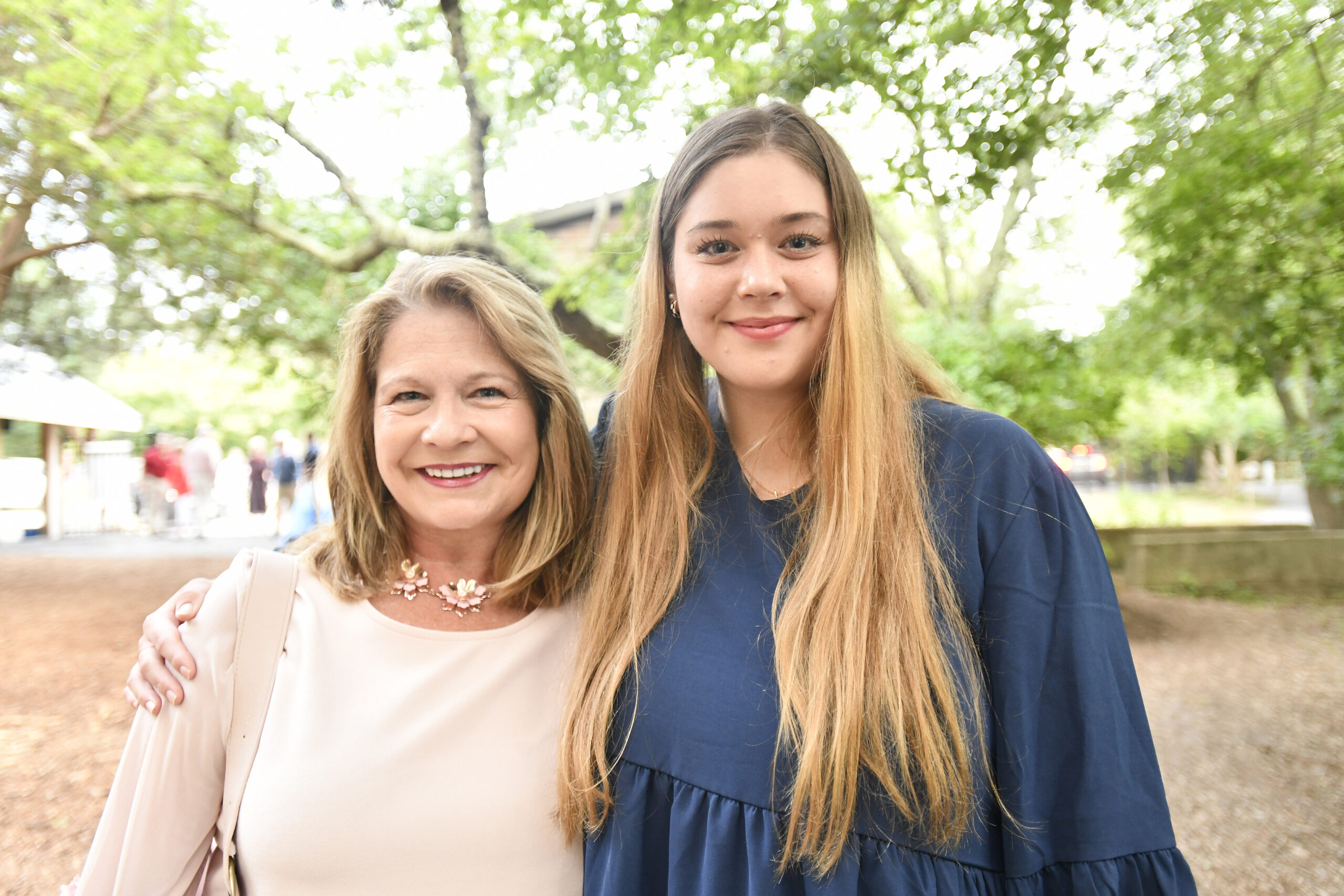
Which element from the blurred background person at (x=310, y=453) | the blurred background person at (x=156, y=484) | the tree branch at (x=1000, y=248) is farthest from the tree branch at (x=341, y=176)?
the blurred background person at (x=156, y=484)

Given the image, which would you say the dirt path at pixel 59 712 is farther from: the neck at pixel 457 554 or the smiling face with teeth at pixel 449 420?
the smiling face with teeth at pixel 449 420

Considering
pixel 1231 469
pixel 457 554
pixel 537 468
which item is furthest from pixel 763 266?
pixel 1231 469

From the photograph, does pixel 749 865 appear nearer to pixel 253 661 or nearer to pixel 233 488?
pixel 253 661

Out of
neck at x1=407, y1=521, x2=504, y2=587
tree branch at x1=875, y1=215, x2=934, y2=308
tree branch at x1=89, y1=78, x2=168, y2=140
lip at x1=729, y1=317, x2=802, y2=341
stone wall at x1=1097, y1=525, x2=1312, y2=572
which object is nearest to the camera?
lip at x1=729, y1=317, x2=802, y2=341

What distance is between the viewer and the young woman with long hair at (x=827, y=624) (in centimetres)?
154

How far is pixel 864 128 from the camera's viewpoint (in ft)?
26.1

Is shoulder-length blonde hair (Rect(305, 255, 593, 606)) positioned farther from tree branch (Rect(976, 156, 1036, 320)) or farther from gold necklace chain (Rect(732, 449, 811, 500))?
tree branch (Rect(976, 156, 1036, 320))

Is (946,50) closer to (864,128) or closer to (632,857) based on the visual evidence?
(864,128)

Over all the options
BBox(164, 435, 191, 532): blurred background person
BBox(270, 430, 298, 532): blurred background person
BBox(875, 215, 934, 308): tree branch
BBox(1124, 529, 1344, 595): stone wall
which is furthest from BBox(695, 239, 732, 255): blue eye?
BBox(164, 435, 191, 532): blurred background person

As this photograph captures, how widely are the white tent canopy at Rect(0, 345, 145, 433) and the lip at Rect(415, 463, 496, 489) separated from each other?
1589cm

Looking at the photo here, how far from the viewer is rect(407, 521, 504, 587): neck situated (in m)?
2.07

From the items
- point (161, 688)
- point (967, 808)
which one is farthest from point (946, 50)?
point (161, 688)

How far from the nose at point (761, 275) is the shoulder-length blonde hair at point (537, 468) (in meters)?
0.54

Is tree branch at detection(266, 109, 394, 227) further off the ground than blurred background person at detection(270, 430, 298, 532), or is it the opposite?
tree branch at detection(266, 109, 394, 227)
